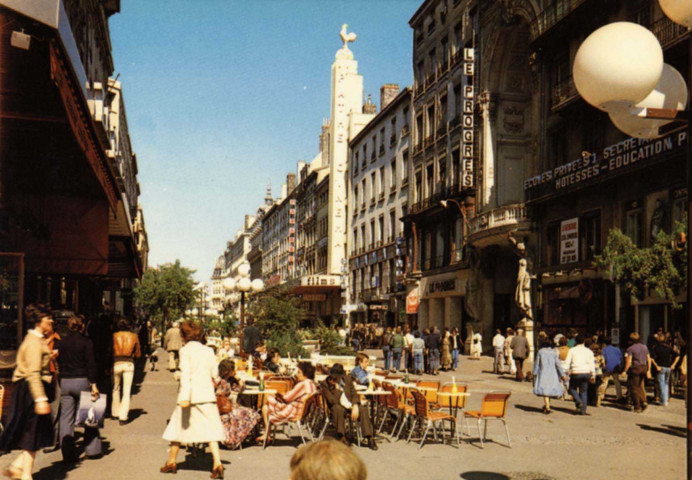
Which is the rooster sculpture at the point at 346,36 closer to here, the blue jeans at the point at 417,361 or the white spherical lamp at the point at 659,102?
the blue jeans at the point at 417,361

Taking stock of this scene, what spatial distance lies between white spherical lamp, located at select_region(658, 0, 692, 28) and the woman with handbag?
7674 millimetres

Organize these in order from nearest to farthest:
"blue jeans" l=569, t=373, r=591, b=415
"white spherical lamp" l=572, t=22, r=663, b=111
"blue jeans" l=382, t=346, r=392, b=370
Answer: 1. "white spherical lamp" l=572, t=22, r=663, b=111
2. "blue jeans" l=569, t=373, r=591, b=415
3. "blue jeans" l=382, t=346, r=392, b=370

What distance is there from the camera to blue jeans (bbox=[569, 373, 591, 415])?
16.3 m

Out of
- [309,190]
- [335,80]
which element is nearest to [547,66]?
[335,80]

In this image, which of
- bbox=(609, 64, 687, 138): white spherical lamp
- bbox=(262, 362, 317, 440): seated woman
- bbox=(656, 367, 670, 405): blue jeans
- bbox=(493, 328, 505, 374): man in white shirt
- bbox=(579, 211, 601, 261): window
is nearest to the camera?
bbox=(609, 64, 687, 138): white spherical lamp

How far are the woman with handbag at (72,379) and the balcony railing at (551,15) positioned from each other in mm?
23749

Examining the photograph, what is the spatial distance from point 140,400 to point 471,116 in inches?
999

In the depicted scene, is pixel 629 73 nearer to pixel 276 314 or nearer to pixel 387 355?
pixel 276 314

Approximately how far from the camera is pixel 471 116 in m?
38.1

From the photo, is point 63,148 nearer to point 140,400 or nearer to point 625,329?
point 140,400

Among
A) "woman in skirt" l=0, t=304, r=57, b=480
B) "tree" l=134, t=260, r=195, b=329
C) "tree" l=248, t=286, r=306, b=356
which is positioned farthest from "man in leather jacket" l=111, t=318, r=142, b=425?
"tree" l=134, t=260, r=195, b=329

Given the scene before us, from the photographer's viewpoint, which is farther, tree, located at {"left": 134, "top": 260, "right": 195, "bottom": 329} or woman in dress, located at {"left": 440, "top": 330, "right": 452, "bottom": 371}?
tree, located at {"left": 134, "top": 260, "right": 195, "bottom": 329}

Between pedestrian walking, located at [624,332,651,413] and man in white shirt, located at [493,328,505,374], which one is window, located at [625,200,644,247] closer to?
man in white shirt, located at [493,328,505,374]

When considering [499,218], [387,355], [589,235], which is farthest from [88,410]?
[499,218]
